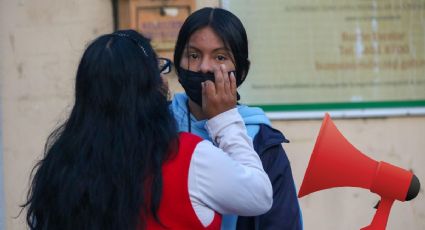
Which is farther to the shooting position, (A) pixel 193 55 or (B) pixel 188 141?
(A) pixel 193 55

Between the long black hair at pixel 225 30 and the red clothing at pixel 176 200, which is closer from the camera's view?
the red clothing at pixel 176 200

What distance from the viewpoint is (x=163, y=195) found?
90.4 inches

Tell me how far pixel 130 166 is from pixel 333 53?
3.05 metres

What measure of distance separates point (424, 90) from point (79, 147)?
3.36m

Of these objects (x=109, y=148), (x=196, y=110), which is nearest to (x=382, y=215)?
(x=196, y=110)

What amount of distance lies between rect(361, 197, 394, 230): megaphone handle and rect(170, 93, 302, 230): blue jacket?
24 cm

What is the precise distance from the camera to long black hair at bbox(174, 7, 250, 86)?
2.73 m

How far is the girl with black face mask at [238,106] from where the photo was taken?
259 cm

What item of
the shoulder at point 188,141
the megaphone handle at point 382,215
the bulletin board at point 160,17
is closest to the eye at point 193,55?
the shoulder at point 188,141

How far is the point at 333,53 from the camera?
5129 millimetres

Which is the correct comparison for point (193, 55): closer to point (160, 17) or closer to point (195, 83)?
point (195, 83)

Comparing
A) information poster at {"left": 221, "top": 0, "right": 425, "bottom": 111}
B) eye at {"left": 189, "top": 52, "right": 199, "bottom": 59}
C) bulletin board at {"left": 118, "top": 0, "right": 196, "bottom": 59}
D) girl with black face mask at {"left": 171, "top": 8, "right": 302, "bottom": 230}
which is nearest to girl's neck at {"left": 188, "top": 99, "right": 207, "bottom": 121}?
girl with black face mask at {"left": 171, "top": 8, "right": 302, "bottom": 230}

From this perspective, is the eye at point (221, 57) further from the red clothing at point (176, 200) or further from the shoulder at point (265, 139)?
the red clothing at point (176, 200)

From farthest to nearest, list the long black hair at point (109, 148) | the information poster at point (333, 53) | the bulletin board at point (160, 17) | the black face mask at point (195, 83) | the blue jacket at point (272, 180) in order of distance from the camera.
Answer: the information poster at point (333, 53) → the bulletin board at point (160, 17) → the black face mask at point (195, 83) → the blue jacket at point (272, 180) → the long black hair at point (109, 148)
